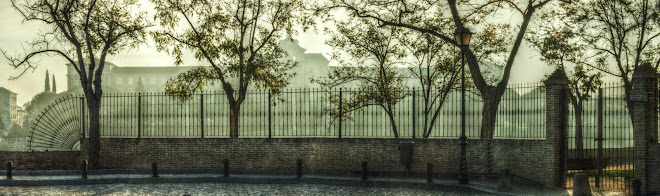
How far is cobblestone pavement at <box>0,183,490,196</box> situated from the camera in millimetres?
14914

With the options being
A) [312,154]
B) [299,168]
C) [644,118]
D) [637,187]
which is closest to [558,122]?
[644,118]

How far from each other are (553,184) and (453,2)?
819 cm

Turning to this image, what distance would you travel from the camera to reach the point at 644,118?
13.8m

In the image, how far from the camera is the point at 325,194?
14555mm

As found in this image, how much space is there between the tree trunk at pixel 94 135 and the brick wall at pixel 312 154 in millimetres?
338

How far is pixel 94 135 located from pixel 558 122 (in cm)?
1525

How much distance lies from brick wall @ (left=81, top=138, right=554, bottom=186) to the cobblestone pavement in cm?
277

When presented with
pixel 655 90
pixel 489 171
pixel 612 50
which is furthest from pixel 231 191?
pixel 612 50

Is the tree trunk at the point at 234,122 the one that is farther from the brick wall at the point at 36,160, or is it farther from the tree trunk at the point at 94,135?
the brick wall at the point at 36,160

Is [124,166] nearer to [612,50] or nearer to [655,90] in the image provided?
[655,90]

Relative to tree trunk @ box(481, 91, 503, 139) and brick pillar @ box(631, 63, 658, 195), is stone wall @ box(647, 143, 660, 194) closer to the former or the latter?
brick pillar @ box(631, 63, 658, 195)

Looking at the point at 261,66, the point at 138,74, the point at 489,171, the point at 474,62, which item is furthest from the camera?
the point at 138,74

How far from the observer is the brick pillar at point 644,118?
13781 millimetres

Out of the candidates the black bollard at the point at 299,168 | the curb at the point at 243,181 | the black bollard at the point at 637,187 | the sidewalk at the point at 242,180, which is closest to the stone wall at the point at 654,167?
the black bollard at the point at 637,187
